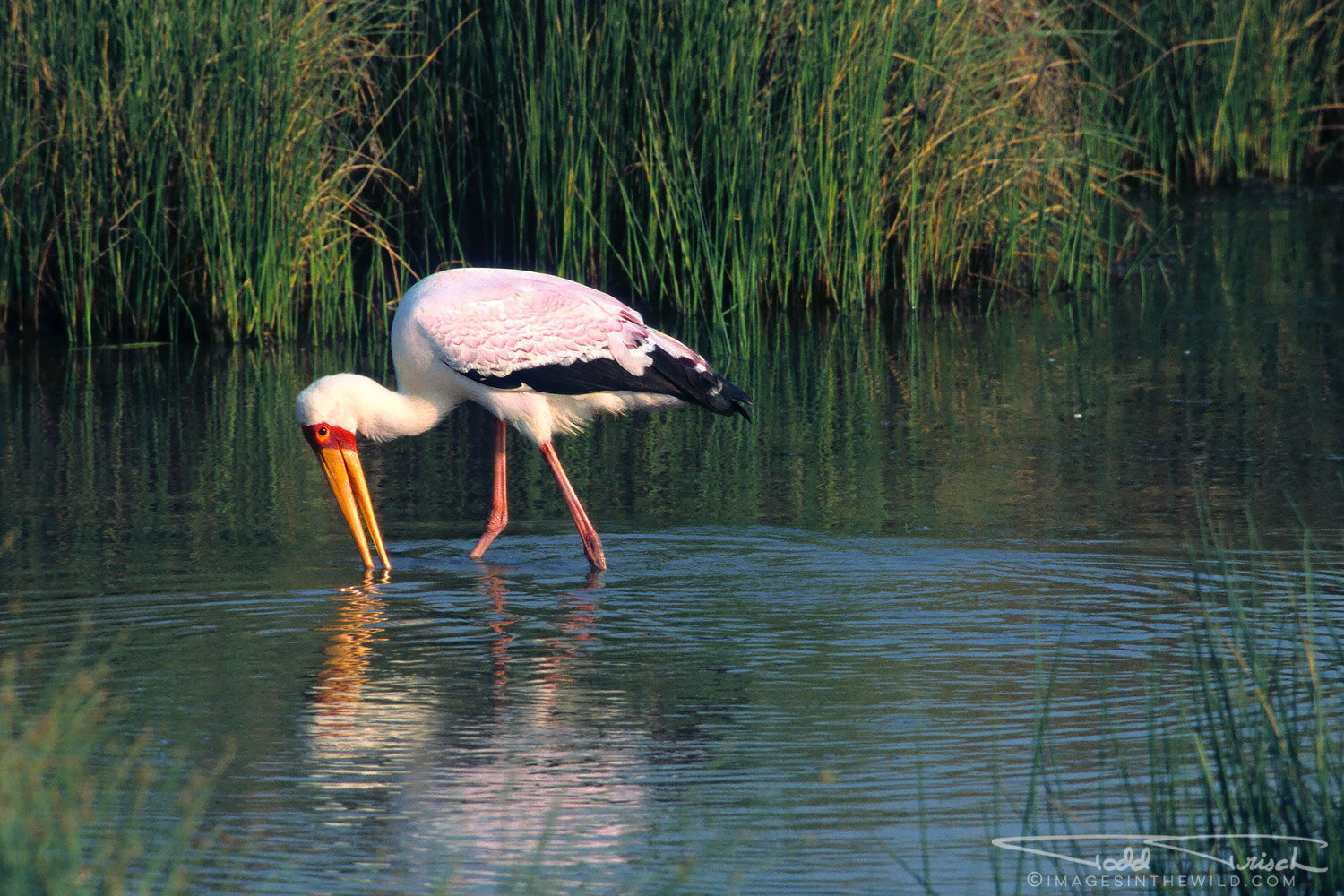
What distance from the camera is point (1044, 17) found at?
12.9m

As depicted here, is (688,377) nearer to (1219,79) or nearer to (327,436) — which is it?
(327,436)

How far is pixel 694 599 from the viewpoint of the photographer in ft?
19.8

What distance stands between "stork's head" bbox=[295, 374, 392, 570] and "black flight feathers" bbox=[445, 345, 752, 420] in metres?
0.55

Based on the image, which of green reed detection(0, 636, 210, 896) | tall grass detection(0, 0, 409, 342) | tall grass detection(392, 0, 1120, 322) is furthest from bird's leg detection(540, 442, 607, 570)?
tall grass detection(0, 0, 409, 342)

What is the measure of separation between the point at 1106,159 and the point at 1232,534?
25.8 ft

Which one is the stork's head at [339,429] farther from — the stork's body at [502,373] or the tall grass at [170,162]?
the tall grass at [170,162]

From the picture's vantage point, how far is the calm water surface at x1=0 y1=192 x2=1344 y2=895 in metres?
4.01

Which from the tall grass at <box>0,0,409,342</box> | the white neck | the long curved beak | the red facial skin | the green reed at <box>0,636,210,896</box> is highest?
the tall grass at <box>0,0,409,342</box>

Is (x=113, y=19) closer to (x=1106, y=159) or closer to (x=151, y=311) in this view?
(x=151, y=311)

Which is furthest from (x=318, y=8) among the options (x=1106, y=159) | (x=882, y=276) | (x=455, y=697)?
(x=455, y=697)

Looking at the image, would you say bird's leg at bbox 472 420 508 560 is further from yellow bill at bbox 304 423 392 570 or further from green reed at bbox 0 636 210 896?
green reed at bbox 0 636 210 896

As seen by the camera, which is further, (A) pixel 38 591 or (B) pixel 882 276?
(B) pixel 882 276

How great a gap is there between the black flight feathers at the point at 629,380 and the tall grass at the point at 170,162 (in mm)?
4246

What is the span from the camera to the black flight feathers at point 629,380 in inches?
277
